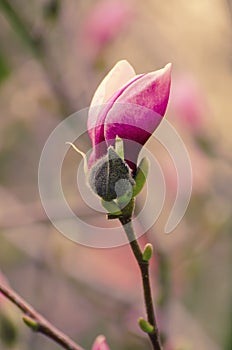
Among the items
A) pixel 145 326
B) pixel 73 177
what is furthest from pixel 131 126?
pixel 73 177

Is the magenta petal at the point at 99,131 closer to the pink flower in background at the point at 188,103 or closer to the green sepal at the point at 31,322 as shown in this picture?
the green sepal at the point at 31,322

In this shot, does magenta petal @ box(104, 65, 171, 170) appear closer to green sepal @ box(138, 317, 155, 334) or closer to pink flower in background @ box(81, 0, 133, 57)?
green sepal @ box(138, 317, 155, 334)

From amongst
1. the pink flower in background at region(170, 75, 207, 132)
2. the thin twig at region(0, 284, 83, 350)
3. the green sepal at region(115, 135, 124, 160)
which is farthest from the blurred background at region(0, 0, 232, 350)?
the green sepal at region(115, 135, 124, 160)

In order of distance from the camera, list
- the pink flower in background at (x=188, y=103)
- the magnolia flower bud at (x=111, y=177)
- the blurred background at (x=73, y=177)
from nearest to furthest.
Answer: the magnolia flower bud at (x=111, y=177) < the blurred background at (x=73, y=177) < the pink flower in background at (x=188, y=103)

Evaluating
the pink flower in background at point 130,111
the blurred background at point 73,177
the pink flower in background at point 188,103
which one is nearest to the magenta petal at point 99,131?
the pink flower in background at point 130,111

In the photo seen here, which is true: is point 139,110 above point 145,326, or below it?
above

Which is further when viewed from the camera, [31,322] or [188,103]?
[188,103]

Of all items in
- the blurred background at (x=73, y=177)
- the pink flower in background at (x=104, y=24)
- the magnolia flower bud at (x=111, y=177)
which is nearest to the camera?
the magnolia flower bud at (x=111, y=177)

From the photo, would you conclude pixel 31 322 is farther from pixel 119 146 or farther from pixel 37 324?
pixel 119 146
